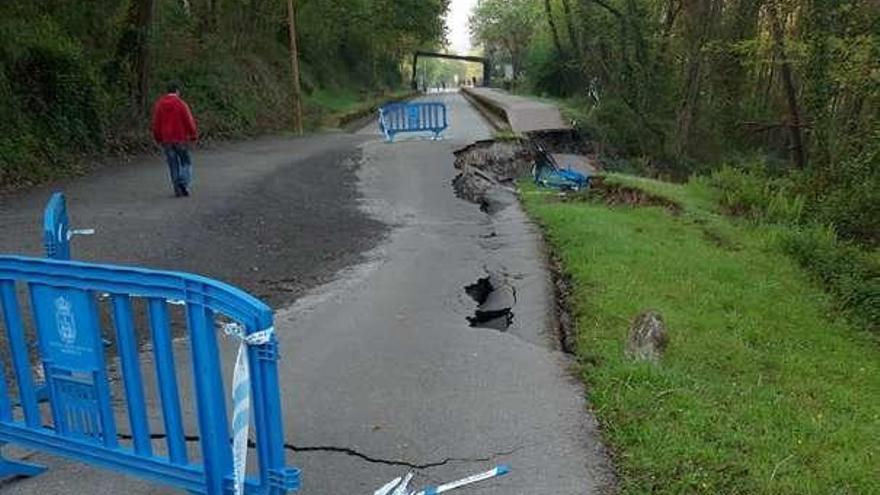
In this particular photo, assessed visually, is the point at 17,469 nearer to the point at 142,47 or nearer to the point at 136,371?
the point at 136,371

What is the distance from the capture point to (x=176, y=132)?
12.7 meters

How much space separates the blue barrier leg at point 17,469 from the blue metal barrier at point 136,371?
233 mm

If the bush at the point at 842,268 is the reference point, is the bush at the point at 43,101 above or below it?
above

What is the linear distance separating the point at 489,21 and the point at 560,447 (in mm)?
99756

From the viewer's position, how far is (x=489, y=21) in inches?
3944

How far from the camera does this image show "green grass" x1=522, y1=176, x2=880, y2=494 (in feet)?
14.5

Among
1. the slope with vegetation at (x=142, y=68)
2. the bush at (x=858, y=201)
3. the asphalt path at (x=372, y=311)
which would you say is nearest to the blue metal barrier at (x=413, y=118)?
the slope with vegetation at (x=142, y=68)

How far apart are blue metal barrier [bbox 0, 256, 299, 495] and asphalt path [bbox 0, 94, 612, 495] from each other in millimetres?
536

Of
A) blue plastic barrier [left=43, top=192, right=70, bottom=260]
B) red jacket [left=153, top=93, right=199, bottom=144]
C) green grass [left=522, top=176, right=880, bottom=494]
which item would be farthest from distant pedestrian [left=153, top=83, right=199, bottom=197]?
blue plastic barrier [left=43, top=192, right=70, bottom=260]

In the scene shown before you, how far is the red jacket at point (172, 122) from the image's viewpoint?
12.6 meters

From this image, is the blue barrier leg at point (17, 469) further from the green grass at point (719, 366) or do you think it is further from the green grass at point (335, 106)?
the green grass at point (335, 106)

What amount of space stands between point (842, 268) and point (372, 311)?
289 inches

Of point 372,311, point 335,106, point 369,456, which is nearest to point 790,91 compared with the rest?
point 372,311

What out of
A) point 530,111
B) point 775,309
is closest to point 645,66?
point 530,111
